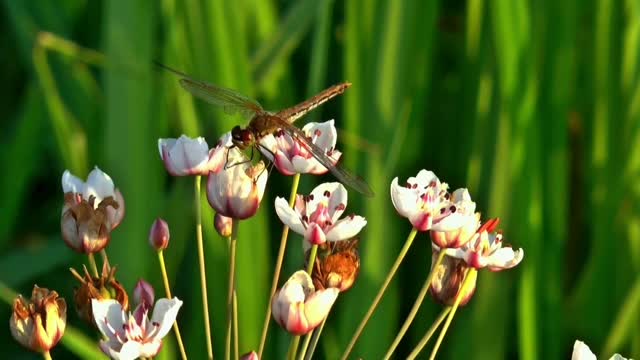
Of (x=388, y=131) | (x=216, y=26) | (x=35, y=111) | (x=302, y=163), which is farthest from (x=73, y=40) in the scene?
(x=302, y=163)

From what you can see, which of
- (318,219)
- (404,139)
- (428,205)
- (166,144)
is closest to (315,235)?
(318,219)

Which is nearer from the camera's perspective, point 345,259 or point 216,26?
point 345,259

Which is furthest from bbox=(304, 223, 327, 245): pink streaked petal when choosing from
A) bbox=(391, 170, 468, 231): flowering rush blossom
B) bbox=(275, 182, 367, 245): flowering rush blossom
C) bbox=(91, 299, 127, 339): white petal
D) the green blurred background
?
the green blurred background

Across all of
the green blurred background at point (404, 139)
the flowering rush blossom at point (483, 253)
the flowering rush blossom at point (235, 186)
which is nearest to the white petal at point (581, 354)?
the flowering rush blossom at point (483, 253)

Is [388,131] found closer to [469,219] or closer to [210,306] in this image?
[210,306]

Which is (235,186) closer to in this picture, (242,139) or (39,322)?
(242,139)

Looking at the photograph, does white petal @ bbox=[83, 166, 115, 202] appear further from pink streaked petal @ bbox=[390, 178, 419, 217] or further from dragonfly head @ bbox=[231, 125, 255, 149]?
pink streaked petal @ bbox=[390, 178, 419, 217]
